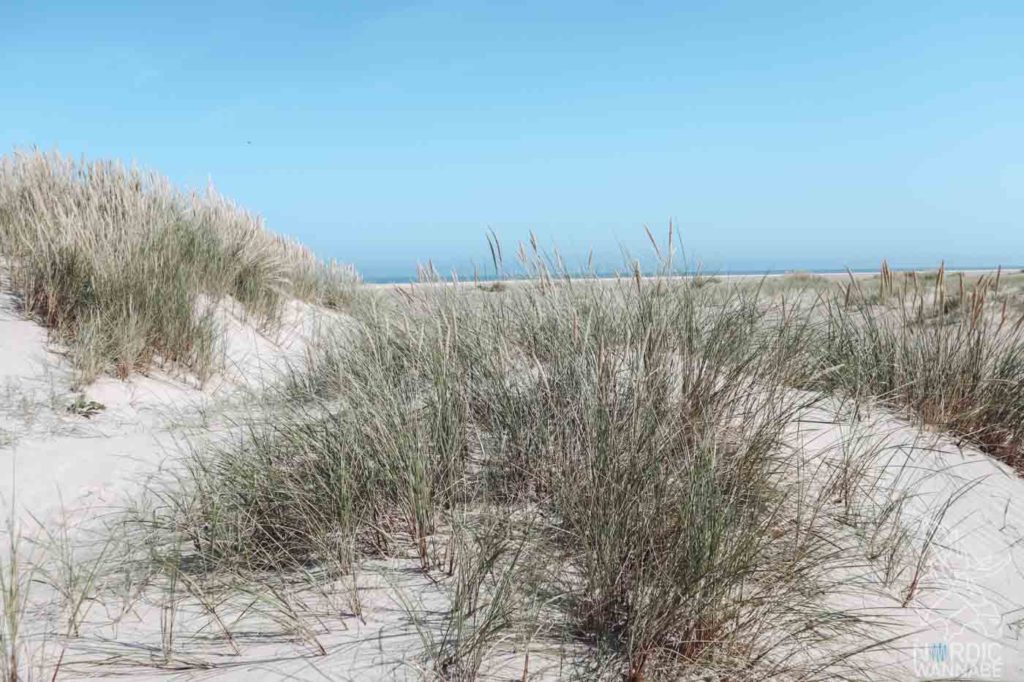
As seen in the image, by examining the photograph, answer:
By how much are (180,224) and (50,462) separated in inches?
171

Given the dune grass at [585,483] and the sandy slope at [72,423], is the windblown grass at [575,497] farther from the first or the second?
the sandy slope at [72,423]

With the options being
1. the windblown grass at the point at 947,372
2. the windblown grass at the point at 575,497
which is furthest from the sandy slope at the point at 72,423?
the windblown grass at the point at 947,372

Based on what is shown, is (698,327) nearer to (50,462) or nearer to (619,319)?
(619,319)

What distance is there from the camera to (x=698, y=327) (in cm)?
336

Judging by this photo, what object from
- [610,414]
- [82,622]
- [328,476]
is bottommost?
[82,622]

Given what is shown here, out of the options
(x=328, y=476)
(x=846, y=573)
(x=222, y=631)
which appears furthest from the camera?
(x=328, y=476)

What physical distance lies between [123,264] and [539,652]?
5421 millimetres

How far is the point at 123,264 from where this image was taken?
5773 mm

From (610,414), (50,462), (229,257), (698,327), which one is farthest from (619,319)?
(229,257)

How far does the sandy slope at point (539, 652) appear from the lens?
1.96 metres

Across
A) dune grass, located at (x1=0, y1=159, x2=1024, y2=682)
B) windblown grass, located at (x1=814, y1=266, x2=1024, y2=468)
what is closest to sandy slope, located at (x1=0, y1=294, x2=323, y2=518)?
dune grass, located at (x1=0, y1=159, x2=1024, y2=682)

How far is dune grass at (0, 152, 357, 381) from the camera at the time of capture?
543 centimetres

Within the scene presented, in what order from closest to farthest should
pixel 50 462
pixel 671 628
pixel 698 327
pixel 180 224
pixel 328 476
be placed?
pixel 671 628 < pixel 328 476 < pixel 698 327 < pixel 50 462 < pixel 180 224

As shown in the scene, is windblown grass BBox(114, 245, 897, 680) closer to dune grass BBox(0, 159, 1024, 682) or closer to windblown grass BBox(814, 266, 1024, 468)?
dune grass BBox(0, 159, 1024, 682)
